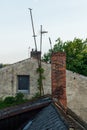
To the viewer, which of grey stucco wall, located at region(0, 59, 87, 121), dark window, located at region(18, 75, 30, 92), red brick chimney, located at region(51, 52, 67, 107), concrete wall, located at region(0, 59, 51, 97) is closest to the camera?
red brick chimney, located at region(51, 52, 67, 107)

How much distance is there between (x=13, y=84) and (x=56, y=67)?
14562 mm

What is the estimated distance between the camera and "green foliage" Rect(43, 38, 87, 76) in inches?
1483

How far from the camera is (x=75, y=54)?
4038 centimetres

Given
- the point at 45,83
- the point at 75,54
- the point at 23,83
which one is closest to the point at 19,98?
the point at 23,83

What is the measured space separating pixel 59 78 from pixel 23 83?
15.0 metres

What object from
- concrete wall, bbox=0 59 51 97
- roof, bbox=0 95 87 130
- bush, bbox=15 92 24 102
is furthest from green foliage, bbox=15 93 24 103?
roof, bbox=0 95 87 130

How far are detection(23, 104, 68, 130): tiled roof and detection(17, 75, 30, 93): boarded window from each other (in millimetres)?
15323

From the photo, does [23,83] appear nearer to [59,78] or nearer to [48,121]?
[59,78]

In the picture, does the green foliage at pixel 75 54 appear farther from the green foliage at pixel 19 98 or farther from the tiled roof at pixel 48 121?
the tiled roof at pixel 48 121

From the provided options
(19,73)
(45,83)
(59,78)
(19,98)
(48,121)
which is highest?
(19,73)

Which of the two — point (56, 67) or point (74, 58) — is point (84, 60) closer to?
point (74, 58)

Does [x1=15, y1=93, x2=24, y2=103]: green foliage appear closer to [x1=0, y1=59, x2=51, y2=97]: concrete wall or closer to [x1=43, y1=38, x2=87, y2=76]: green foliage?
[x1=0, y1=59, x2=51, y2=97]: concrete wall

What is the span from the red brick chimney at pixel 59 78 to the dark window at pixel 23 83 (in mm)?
14151

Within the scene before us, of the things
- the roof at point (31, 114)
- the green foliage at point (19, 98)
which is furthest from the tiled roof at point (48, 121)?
the green foliage at point (19, 98)
